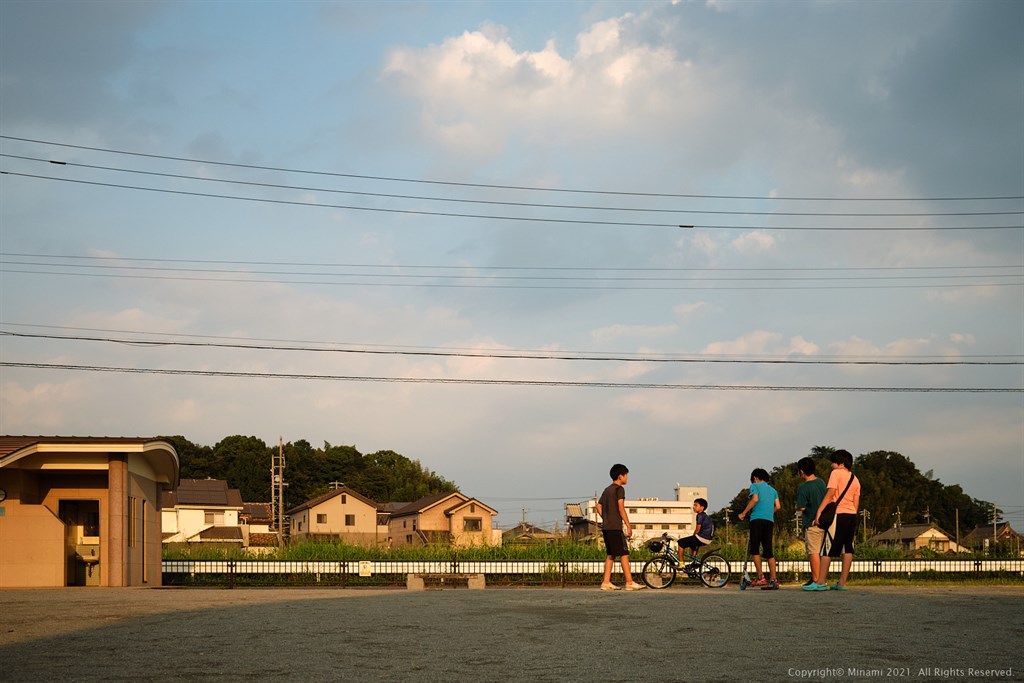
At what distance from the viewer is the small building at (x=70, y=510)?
73.8 feet

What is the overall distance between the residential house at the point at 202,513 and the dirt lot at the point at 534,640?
6603 cm

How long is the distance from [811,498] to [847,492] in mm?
665

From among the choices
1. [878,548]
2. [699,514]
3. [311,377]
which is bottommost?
[878,548]

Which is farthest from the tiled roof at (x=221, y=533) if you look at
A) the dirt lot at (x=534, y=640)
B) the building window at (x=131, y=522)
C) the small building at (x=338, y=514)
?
the dirt lot at (x=534, y=640)

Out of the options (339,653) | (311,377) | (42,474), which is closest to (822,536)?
(339,653)

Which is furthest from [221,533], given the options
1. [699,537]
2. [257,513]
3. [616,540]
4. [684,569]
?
[616,540]

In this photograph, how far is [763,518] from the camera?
15.4m

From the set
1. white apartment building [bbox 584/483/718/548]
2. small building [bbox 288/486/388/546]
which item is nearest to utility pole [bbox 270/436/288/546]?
small building [bbox 288/486/388/546]

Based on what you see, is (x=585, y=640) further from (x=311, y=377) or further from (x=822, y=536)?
(x=311, y=377)

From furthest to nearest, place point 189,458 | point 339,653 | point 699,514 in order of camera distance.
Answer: point 189,458, point 699,514, point 339,653

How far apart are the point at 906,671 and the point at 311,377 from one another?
3185cm

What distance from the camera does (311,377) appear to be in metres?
37.2

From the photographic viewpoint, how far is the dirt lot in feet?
23.4

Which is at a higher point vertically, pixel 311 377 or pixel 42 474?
pixel 311 377
